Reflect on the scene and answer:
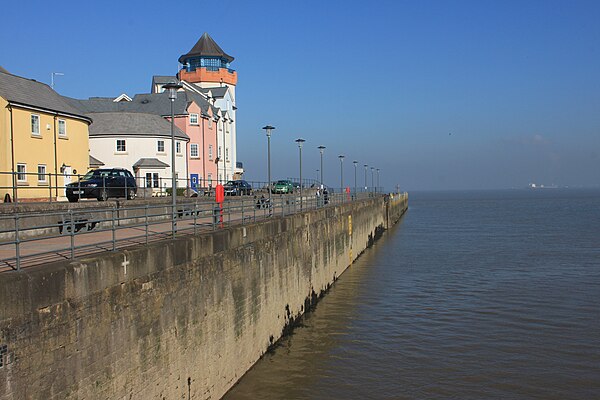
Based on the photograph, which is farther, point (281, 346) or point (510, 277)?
point (510, 277)

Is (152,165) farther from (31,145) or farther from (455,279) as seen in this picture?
(455,279)

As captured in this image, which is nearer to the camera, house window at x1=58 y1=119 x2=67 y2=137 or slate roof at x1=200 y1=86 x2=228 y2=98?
house window at x1=58 y1=119 x2=67 y2=137

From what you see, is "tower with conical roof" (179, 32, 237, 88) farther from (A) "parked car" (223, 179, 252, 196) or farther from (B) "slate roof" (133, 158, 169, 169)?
(A) "parked car" (223, 179, 252, 196)

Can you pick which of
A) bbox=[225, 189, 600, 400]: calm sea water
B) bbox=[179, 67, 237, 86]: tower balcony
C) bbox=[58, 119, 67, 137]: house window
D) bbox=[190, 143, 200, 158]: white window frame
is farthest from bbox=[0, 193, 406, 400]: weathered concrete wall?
bbox=[179, 67, 237, 86]: tower balcony

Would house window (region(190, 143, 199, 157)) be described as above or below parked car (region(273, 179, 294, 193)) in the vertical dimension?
above

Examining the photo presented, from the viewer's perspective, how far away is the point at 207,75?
71.9 m

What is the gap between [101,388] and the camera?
8375 mm

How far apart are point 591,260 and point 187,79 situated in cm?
5246

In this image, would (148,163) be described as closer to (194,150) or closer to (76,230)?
(194,150)

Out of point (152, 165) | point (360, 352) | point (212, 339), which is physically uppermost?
point (152, 165)

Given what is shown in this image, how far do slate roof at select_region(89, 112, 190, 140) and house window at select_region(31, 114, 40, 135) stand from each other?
63.9ft

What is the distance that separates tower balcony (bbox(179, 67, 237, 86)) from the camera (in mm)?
71812

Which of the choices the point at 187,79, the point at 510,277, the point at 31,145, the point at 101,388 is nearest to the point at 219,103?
the point at 187,79

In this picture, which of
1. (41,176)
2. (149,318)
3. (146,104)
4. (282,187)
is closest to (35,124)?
(41,176)
